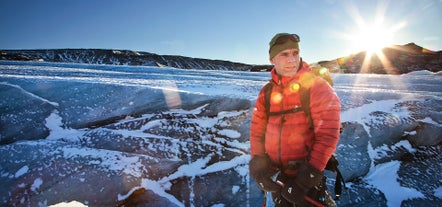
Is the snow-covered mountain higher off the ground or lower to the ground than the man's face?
lower

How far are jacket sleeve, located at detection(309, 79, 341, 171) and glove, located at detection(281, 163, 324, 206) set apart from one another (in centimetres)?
5

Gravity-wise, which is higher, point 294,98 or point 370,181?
point 294,98

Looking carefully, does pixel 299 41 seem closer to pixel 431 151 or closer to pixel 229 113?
pixel 229 113

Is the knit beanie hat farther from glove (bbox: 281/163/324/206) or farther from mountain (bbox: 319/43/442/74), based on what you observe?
mountain (bbox: 319/43/442/74)

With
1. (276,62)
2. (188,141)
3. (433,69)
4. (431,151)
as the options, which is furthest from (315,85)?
(433,69)

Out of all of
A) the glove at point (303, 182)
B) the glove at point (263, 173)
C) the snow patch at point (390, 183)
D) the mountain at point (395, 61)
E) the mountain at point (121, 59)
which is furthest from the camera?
the mountain at point (121, 59)

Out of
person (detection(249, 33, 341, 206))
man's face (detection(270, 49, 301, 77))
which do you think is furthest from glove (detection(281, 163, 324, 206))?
man's face (detection(270, 49, 301, 77))

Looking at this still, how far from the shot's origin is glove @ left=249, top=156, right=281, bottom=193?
1856mm

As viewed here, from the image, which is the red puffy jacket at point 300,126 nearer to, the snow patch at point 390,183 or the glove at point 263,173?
the glove at point 263,173

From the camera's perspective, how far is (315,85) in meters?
1.75

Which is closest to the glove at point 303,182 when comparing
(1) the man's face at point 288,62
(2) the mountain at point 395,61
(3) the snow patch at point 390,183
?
(1) the man's face at point 288,62

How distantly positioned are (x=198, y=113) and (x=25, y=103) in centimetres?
265

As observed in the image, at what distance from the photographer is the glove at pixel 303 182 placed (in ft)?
5.19

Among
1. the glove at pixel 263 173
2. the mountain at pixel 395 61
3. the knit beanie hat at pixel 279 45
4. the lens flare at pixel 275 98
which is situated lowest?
the glove at pixel 263 173
